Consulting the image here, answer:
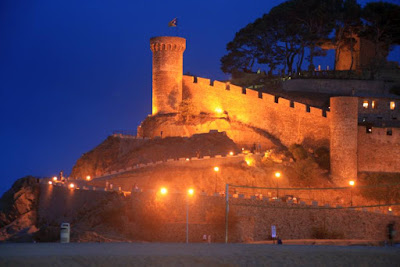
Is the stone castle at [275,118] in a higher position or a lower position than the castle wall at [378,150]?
higher

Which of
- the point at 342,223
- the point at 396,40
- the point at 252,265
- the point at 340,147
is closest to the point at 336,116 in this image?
the point at 340,147

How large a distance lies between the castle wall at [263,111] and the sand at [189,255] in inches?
1048

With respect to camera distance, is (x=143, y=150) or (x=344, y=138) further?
(x=143, y=150)

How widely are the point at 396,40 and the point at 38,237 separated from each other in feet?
120

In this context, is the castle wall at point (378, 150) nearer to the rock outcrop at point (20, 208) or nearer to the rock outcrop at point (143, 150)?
the rock outcrop at point (143, 150)

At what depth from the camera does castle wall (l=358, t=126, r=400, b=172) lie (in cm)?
4088

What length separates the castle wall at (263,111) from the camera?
4316cm

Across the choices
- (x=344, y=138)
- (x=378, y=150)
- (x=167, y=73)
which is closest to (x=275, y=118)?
(x=344, y=138)

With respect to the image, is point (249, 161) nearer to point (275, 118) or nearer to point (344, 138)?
point (275, 118)

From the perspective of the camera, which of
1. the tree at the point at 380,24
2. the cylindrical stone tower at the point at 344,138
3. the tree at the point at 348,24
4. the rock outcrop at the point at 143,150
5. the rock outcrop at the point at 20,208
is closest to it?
the rock outcrop at the point at 20,208

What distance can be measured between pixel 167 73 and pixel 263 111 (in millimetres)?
7203

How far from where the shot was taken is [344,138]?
40.4m

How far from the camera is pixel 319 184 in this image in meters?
39.6

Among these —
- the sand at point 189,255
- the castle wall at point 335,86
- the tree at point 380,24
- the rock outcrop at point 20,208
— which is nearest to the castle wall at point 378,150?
the castle wall at point 335,86
